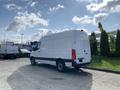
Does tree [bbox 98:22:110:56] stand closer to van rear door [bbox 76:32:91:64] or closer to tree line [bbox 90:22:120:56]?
tree line [bbox 90:22:120:56]

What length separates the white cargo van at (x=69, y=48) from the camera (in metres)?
12.5

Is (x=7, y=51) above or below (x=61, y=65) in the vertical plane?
above

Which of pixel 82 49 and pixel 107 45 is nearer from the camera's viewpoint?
pixel 82 49

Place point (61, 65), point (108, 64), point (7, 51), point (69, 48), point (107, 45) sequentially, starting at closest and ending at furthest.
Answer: point (69, 48)
point (61, 65)
point (108, 64)
point (107, 45)
point (7, 51)

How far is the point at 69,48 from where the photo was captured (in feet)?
41.6

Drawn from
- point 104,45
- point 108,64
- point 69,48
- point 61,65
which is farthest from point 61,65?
point 104,45

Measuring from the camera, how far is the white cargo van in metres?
Answer: 12.5

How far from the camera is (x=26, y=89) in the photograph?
27.6ft

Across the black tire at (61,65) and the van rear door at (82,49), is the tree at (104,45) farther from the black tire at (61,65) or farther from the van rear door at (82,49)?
the black tire at (61,65)

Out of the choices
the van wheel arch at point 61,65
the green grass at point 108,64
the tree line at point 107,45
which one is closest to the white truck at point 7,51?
the tree line at point 107,45

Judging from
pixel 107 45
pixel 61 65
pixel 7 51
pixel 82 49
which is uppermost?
pixel 107 45

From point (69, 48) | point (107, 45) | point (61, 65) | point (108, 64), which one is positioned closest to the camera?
point (69, 48)

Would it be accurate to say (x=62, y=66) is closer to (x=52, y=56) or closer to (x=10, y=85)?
(x=52, y=56)

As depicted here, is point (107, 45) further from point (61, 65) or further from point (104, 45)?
point (61, 65)
